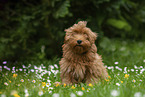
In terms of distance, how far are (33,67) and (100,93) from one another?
2.44m

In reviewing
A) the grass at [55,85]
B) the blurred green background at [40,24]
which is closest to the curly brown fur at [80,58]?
the grass at [55,85]

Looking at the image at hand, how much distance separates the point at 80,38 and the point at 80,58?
451mm

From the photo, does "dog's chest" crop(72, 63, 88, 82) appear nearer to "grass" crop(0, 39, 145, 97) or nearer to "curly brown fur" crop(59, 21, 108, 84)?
"curly brown fur" crop(59, 21, 108, 84)

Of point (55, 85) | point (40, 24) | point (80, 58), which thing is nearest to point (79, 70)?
point (80, 58)

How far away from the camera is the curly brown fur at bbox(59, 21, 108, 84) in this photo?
3446 millimetres

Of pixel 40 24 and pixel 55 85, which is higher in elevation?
pixel 40 24

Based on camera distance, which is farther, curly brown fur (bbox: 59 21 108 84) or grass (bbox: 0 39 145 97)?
curly brown fur (bbox: 59 21 108 84)

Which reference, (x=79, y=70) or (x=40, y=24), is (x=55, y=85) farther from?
(x=40, y=24)

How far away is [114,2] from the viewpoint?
6.05m

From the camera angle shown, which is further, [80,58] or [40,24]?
[40,24]

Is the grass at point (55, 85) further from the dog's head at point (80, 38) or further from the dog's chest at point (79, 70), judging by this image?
the dog's head at point (80, 38)

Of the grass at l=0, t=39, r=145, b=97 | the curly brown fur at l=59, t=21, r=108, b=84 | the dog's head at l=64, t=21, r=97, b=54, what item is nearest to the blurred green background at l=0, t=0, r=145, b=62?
the grass at l=0, t=39, r=145, b=97

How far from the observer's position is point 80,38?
3.36 meters

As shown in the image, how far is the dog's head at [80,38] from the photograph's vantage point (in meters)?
3.35
